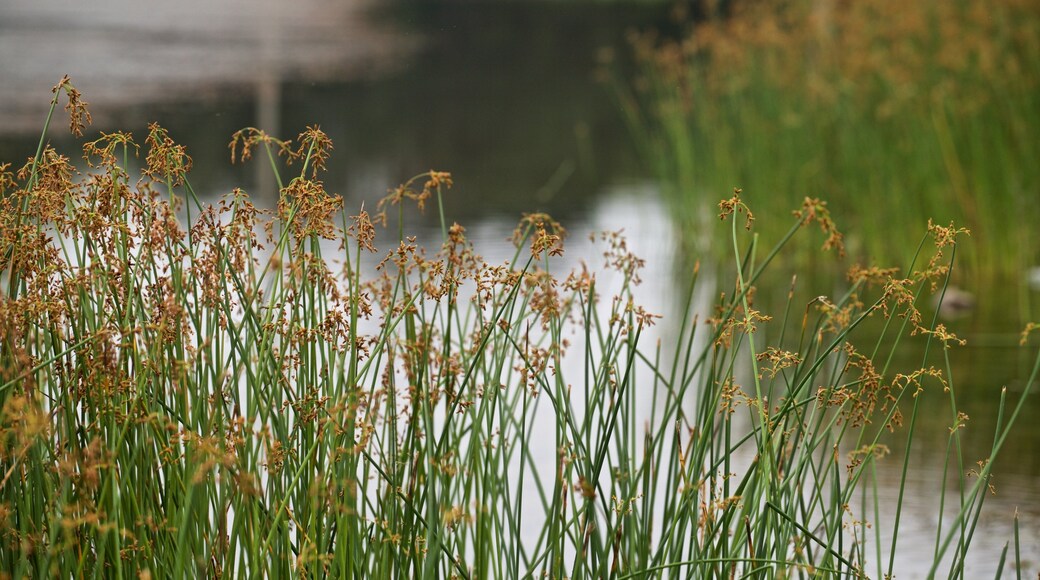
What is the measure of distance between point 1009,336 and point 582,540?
2936mm

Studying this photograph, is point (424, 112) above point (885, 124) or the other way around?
above

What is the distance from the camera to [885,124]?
17.3 ft

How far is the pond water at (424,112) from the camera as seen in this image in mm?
3443

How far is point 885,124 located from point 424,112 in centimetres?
640

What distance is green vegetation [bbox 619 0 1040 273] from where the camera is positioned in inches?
189

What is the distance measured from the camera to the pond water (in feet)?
11.3

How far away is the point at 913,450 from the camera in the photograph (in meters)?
2.94

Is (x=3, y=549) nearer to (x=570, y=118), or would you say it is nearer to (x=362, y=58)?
(x=570, y=118)

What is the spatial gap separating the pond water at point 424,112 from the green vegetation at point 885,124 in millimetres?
300

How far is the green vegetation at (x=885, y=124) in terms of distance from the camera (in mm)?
4809

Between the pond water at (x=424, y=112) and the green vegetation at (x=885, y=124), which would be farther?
the green vegetation at (x=885, y=124)

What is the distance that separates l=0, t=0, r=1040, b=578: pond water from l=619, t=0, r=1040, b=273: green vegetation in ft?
0.98

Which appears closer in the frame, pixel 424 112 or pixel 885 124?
pixel 885 124

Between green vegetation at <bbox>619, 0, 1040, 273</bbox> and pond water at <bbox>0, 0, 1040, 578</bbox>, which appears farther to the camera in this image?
green vegetation at <bbox>619, 0, 1040, 273</bbox>
